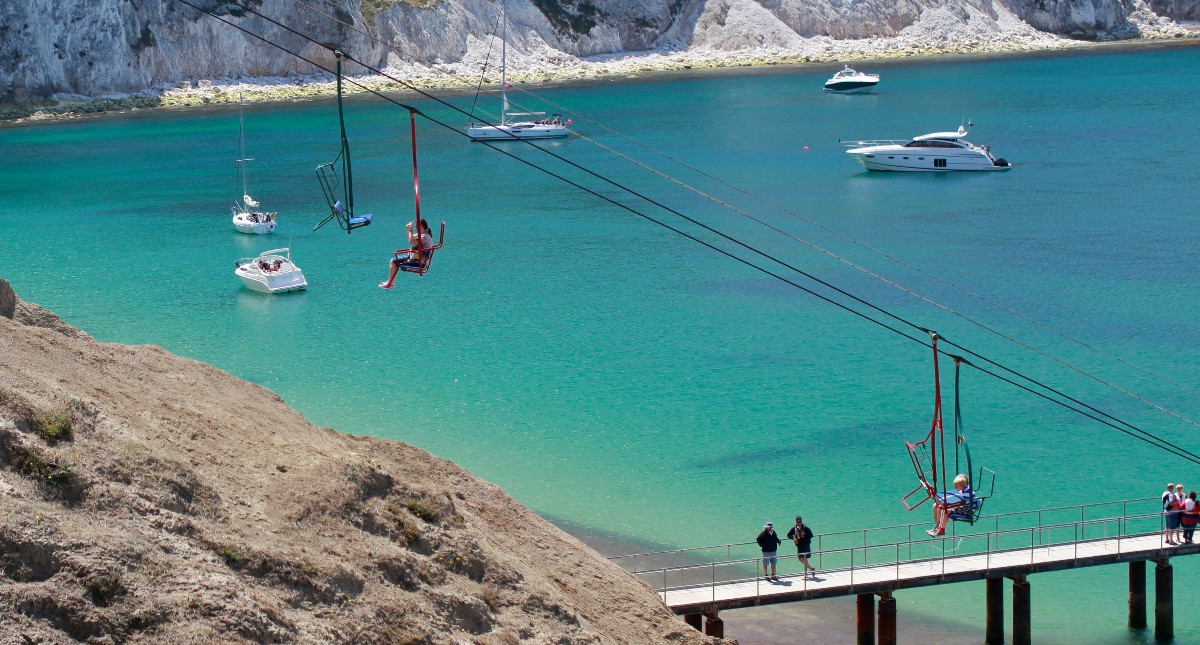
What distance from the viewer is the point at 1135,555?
25984mm

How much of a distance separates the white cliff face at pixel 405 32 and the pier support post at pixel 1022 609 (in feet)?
347

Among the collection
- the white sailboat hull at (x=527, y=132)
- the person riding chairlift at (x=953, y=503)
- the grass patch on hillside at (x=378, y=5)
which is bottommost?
the person riding chairlift at (x=953, y=503)

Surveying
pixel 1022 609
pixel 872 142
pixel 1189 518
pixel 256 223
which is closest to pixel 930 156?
pixel 872 142

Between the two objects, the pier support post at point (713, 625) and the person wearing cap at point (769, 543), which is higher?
the person wearing cap at point (769, 543)

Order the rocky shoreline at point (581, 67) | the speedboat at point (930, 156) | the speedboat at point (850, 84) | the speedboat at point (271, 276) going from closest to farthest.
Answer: the speedboat at point (271, 276) < the speedboat at point (930, 156) < the speedboat at point (850, 84) < the rocky shoreline at point (581, 67)

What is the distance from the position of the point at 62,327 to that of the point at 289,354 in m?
25.5

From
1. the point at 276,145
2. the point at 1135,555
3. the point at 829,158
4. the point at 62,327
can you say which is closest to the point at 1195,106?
the point at 829,158

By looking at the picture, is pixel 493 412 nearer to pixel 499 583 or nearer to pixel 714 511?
pixel 714 511

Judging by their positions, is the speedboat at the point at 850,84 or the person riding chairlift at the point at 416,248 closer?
the person riding chairlift at the point at 416,248

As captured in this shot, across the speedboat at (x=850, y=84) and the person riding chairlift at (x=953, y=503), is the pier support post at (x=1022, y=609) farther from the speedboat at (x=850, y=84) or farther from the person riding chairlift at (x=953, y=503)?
the speedboat at (x=850, y=84)

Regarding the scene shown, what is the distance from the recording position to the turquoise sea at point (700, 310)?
3484 centimetres

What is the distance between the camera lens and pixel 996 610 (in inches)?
1022

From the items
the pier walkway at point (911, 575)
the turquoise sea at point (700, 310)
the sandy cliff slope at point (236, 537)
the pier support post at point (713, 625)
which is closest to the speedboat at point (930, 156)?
the turquoise sea at point (700, 310)

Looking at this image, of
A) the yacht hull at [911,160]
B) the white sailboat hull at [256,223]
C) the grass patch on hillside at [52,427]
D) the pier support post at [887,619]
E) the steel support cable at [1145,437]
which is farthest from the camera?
the yacht hull at [911,160]
